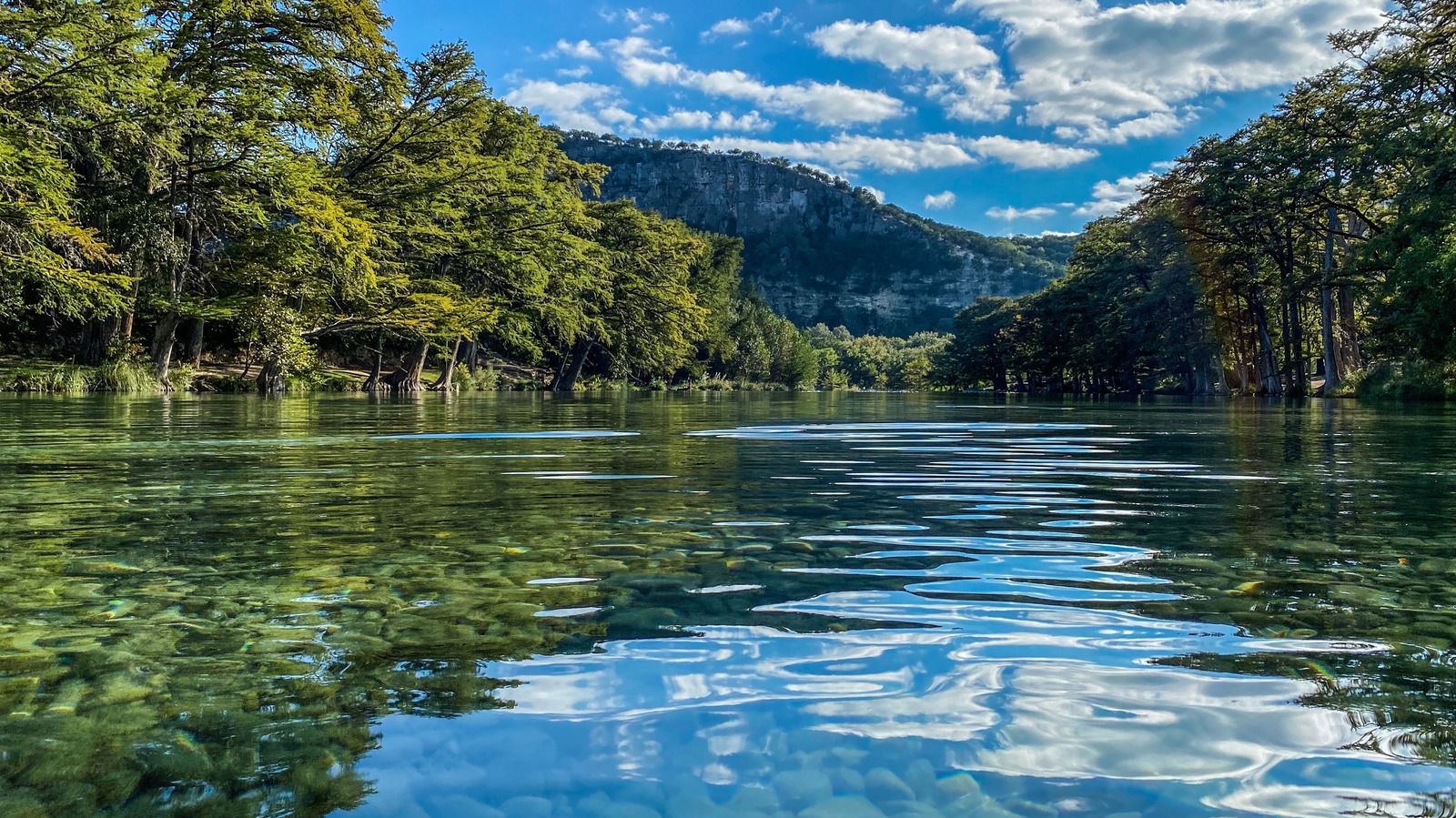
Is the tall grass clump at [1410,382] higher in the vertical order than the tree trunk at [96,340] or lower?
lower

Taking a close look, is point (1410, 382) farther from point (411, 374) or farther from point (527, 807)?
point (411, 374)

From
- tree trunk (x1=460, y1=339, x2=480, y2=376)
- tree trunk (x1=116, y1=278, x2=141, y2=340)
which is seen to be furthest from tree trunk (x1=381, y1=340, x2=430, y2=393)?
tree trunk (x1=116, y1=278, x2=141, y2=340)

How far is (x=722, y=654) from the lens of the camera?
207 centimetres

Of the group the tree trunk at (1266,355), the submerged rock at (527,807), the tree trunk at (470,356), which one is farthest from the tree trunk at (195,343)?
the tree trunk at (1266,355)

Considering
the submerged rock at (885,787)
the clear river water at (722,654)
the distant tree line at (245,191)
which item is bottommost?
the submerged rock at (885,787)

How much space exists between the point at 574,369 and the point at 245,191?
28.7 metres

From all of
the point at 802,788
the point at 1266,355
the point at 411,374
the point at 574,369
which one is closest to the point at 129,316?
the point at 411,374

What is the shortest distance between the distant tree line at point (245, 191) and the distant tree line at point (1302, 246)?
95.1ft

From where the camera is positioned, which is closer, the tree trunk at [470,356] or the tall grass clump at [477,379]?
the tall grass clump at [477,379]

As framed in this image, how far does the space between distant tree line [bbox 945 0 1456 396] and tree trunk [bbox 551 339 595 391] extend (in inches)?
1225

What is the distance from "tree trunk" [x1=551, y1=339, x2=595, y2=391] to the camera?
169ft

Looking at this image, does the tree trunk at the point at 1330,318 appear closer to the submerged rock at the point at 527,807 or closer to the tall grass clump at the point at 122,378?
the submerged rock at the point at 527,807

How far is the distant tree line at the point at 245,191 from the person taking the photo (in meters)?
19.0

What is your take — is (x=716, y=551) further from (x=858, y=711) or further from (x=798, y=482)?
(x=798, y=482)
